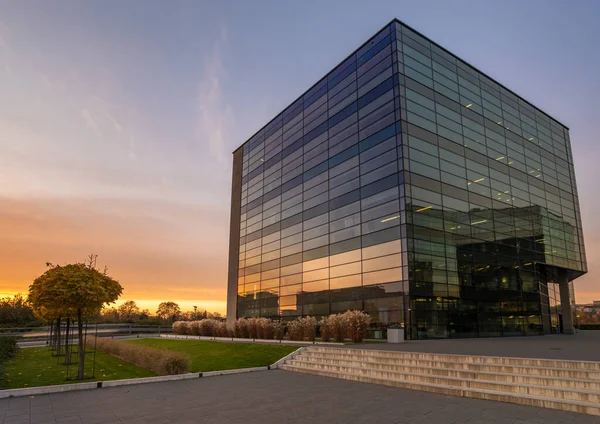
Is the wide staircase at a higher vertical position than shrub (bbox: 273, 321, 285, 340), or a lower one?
higher

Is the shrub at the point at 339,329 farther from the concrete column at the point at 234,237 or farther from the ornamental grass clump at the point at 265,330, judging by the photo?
the concrete column at the point at 234,237

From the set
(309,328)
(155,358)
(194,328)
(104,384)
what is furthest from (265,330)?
(104,384)

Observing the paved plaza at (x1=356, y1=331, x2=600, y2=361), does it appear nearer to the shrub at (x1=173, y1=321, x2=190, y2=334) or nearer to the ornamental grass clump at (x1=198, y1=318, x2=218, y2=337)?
the ornamental grass clump at (x1=198, y1=318, x2=218, y2=337)

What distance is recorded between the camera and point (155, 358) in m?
17.2

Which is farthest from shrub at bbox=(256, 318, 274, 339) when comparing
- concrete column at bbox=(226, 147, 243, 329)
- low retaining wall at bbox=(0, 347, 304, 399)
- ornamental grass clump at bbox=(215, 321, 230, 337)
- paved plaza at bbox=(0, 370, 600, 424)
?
paved plaza at bbox=(0, 370, 600, 424)

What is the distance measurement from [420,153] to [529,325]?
2077 cm

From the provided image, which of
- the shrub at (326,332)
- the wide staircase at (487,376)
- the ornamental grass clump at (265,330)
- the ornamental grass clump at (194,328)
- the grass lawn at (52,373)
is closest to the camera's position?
the wide staircase at (487,376)

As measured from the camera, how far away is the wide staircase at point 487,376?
966 centimetres

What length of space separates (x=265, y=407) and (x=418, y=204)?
23.0 metres

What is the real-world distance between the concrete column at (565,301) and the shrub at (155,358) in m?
46.0

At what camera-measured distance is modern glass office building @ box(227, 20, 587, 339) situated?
29.8m

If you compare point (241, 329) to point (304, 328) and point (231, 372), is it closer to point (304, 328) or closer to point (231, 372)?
point (304, 328)

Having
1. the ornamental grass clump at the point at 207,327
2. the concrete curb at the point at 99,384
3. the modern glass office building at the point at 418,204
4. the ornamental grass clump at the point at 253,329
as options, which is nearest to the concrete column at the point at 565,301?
the modern glass office building at the point at 418,204

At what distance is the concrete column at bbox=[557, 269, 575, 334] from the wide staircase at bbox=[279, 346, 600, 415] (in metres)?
40.3
